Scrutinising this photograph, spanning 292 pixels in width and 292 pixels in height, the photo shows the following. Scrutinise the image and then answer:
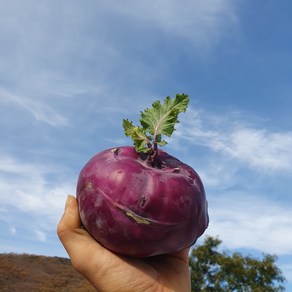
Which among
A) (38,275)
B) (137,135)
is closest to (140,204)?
(137,135)

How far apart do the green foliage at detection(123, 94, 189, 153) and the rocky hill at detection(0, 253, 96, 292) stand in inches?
1527

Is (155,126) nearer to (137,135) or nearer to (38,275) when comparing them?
(137,135)

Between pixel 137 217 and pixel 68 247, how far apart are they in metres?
0.77

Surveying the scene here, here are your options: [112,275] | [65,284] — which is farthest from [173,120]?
[65,284]

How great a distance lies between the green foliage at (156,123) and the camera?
12.0ft

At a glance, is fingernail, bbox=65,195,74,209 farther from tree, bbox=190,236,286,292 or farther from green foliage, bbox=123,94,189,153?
tree, bbox=190,236,286,292

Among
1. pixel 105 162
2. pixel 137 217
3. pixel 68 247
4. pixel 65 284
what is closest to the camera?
pixel 137 217

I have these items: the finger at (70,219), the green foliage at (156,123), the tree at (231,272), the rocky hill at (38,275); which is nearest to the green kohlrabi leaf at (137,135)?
the green foliage at (156,123)

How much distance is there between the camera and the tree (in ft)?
102

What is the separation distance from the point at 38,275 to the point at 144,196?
161ft

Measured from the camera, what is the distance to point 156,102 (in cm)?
385

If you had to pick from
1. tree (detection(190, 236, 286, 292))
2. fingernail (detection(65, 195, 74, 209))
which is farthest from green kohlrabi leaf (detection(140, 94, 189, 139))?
tree (detection(190, 236, 286, 292))

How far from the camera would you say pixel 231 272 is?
31453 mm

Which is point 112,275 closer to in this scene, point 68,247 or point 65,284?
point 68,247
